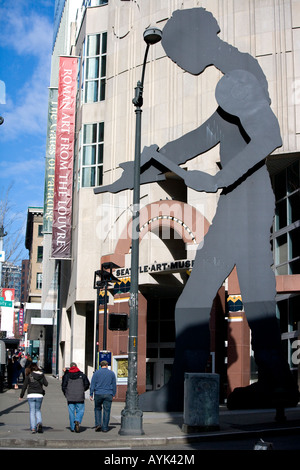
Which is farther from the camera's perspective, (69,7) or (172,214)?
(69,7)

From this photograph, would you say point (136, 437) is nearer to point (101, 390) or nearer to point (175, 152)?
point (101, 390)

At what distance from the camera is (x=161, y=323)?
118 ft

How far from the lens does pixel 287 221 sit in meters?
32.2

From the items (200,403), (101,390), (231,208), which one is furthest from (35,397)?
(231,208)

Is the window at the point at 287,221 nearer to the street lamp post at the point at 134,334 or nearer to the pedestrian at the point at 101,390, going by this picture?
the street lamp post at the point at 134,334

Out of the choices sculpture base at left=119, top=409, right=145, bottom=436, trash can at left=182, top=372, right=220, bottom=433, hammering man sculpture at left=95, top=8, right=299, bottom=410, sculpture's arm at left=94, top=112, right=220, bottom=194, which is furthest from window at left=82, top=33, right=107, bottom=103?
sculpture base at left=119, top=409, right=145, bottom=436

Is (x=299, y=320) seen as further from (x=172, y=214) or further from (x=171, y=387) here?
(x=171, y=387)

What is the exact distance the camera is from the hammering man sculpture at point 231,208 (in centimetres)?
1476

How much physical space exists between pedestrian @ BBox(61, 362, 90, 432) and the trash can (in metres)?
2.52

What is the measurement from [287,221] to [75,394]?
66.0 ft
